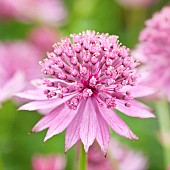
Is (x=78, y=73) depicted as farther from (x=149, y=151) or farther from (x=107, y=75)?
(x=149, y=151)

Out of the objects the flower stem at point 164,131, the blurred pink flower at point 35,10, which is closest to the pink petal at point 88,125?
the flower stem at point 164,131

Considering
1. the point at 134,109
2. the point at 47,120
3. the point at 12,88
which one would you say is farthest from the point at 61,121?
the point at 12,88

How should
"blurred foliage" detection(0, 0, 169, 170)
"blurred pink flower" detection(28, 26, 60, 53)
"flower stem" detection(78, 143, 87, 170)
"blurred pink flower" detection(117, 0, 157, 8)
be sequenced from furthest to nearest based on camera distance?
"blurred pink flower" detection(117, 0, 157, 8) < "blurred pink flower" detection(28, 26, 60, 53) < "blurred foliage" detection(0, 0, 169, 170) < "flower stem" detection(78, 143, 87, 170)

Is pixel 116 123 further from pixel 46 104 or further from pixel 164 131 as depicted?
pixel 164 131

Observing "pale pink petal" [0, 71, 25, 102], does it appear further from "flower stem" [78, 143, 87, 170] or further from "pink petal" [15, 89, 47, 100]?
"flower stem" [78, 143, 87, 170]

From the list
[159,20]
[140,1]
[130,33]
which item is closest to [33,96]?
[159,20]

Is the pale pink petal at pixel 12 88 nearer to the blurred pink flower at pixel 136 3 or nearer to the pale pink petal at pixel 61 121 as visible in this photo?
the pale pink petal at pixel 61 121

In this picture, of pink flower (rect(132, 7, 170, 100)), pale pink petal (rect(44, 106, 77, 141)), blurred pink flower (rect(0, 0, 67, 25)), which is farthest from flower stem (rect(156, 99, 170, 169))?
blurred pink flower (rect(0, 0, 67, 25))
